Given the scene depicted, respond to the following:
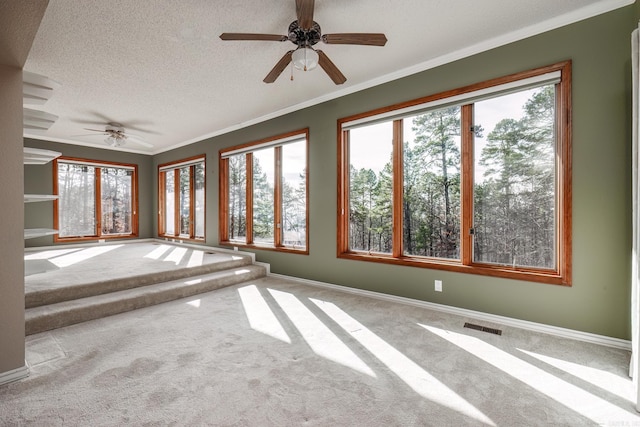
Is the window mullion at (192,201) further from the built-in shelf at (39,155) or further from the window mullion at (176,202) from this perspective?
the built-in shelf at (39,155)

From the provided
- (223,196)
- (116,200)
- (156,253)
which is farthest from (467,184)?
(116,200)

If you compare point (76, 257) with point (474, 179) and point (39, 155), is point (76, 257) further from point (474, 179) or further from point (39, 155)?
point (474, 179)

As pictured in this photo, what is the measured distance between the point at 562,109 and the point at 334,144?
258 cm

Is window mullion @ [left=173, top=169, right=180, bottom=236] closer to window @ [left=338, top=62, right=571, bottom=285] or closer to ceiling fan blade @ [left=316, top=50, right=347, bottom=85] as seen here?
window @ [left=338, top=62, right=571, bottom=285]

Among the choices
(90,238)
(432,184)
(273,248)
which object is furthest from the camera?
(90,238)

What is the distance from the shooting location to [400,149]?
3701 millimetres

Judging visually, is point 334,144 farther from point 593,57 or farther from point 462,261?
point 593,57

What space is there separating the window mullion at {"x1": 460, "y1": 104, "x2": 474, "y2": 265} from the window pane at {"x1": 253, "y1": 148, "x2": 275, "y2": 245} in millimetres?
3203

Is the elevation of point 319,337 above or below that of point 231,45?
below

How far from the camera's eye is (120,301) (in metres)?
3.29

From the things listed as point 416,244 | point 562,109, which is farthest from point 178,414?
point 562,109

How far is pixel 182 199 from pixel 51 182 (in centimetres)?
268

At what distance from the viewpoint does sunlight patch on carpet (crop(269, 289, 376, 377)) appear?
7.27ft

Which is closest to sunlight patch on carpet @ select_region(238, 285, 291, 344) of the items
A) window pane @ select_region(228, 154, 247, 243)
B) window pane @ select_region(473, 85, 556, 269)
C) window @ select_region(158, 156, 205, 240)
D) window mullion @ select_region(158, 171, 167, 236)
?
window pane @ select_region(228, 154, 247, 243)
